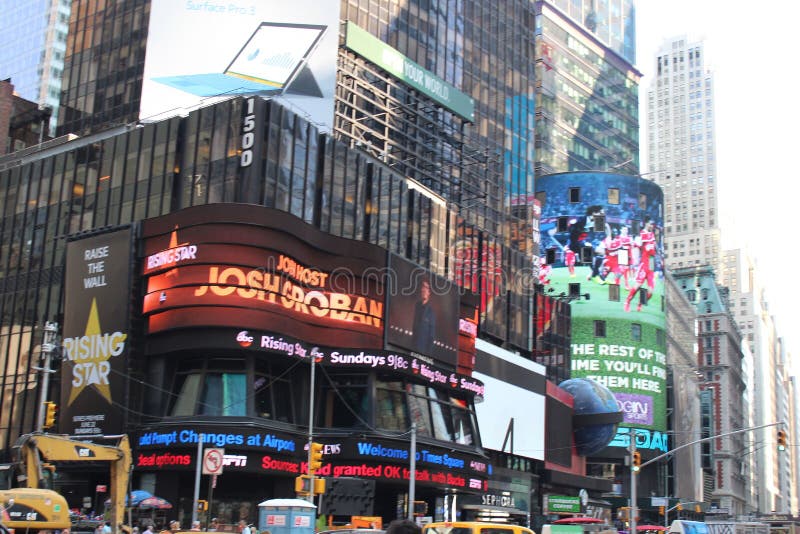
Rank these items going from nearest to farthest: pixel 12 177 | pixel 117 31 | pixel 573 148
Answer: pixel 12 177
pixel 117 31
pixel 573 148

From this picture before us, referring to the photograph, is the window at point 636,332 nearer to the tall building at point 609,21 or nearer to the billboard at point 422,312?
the billboard at point 422,312

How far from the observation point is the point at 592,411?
9250 centimetres

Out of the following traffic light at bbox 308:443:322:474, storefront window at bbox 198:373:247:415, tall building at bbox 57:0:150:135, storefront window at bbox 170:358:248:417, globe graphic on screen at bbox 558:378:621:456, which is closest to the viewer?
traffic light at bbox 308:443:322:474

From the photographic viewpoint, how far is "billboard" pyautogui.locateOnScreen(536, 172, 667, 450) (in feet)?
375

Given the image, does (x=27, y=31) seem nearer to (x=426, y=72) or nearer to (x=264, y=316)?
(x=426, y=72)

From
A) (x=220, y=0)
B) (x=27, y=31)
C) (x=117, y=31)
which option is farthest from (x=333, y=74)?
(x=27, y=31)

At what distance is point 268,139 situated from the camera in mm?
54656

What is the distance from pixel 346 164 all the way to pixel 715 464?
508 feet

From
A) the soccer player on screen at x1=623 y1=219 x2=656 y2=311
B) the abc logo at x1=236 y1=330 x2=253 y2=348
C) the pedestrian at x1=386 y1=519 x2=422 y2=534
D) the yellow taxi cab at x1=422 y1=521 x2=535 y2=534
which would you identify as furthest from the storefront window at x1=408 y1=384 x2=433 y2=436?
the soccer player on screen at x1=623 y1=219 x2=656 y2=311

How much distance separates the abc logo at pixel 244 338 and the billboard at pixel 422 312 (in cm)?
1079

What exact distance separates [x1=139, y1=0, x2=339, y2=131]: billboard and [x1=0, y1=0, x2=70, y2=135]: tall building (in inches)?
3323

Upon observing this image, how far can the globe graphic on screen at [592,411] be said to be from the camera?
92312mm

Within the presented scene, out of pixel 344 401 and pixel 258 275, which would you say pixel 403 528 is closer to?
pixel 258 275

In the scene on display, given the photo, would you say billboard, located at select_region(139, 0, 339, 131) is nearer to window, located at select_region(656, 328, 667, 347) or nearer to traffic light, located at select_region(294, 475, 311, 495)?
traffic light, located at select_region(294, 475, 311, 495)
